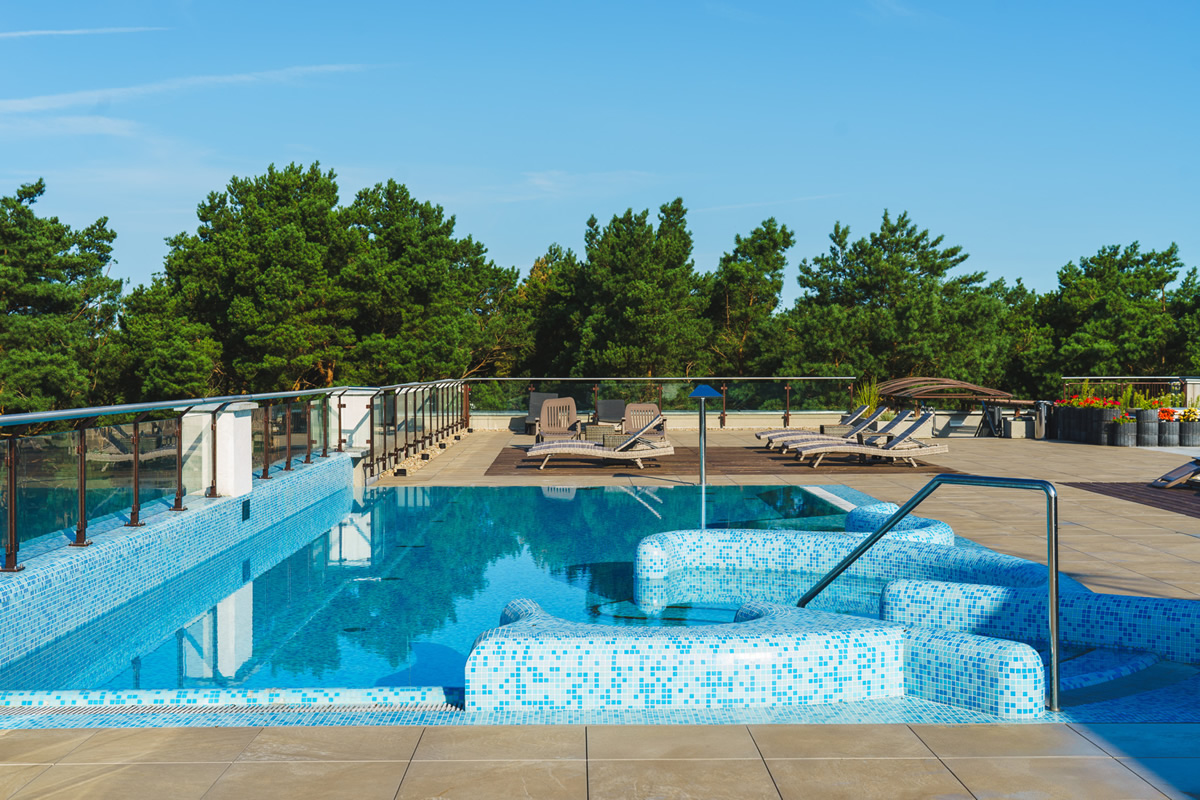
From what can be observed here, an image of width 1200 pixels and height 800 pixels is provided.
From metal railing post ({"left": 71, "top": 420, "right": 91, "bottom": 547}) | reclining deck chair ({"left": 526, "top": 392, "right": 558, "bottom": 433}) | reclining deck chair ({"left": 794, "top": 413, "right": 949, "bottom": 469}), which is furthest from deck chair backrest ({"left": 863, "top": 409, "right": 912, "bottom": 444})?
metal railing post ({"left": 71, "top": 420, "right": 91, "bottom": 547})

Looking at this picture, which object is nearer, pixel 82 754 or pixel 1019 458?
pixel 82 754

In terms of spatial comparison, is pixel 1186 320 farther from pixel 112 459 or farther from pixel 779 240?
pixel 112 459

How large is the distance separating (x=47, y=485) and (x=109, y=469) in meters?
0.69

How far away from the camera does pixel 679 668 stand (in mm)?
3869

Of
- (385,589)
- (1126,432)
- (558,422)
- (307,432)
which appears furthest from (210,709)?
(1126,432)

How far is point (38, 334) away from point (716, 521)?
29.1m

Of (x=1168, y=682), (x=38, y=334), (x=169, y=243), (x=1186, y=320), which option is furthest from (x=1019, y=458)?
(x=169, y=243)

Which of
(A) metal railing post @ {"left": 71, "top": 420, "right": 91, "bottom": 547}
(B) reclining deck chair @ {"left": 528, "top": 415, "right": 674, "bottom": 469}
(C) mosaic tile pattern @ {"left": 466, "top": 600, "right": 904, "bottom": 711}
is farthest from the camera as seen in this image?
(B) reclining deck chair @ {"left": 528, "top": 415, "right": 674, "bottom": 469}

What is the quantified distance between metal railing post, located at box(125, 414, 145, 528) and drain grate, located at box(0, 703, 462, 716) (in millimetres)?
3192

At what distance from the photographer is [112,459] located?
6.36 metres

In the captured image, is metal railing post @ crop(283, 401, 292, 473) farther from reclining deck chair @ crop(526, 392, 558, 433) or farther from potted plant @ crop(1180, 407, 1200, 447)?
potted plant @ crop(1180, 407, 1200, 447)

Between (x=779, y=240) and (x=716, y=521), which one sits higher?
(x=779, y=240)

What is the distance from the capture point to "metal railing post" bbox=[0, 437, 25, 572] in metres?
5.28

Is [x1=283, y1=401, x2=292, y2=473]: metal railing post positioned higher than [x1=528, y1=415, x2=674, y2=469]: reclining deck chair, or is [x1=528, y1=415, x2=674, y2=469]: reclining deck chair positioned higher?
[x1=283, y1=401, x2=292, y2=473]: metal railing post
